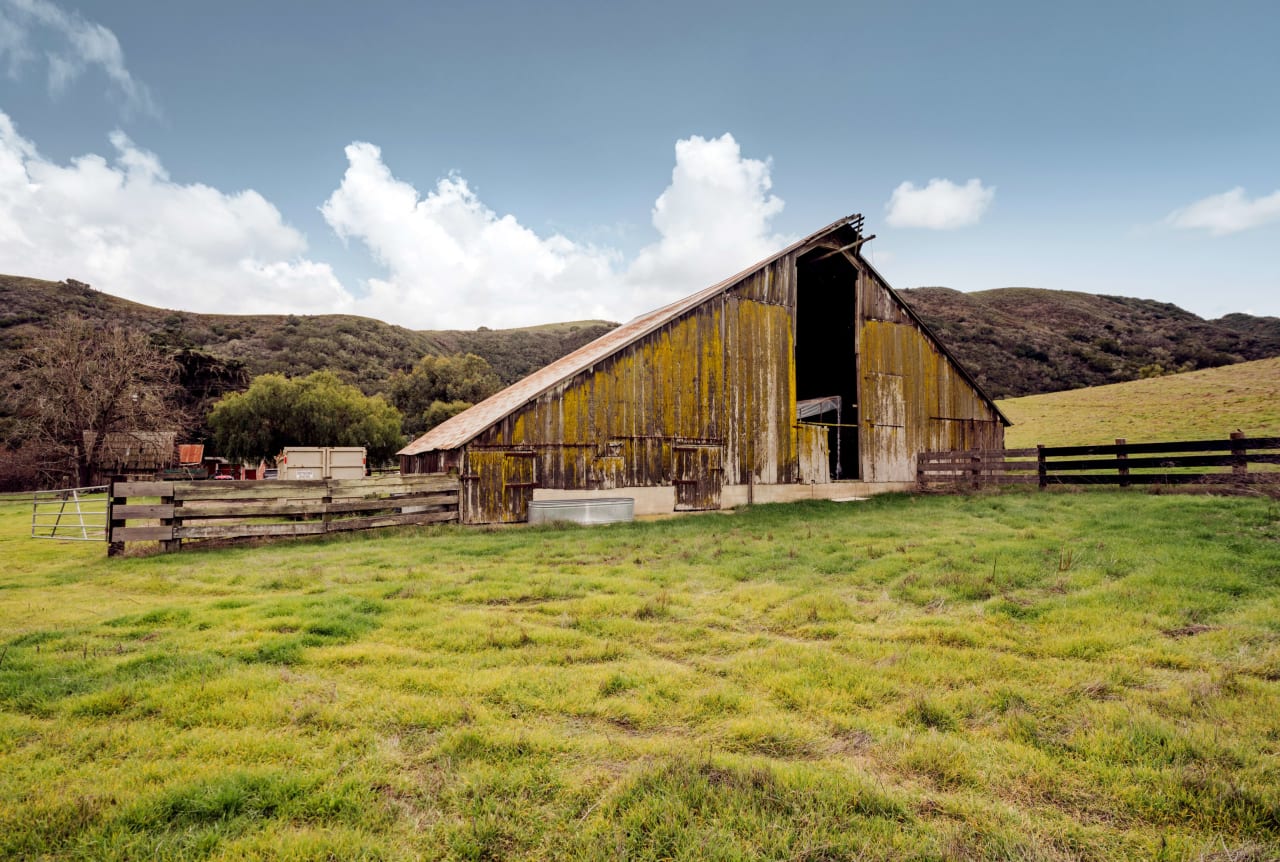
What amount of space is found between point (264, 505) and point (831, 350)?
19201 mm

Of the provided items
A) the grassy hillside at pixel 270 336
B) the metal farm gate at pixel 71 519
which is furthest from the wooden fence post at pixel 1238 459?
the grassy hillside at pixel 270 336

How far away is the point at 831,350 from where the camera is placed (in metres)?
22.9

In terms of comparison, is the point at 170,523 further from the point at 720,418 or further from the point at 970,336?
the point at 970,336

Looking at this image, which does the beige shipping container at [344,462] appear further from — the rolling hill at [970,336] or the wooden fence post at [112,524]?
the rolling hill at [970,336]

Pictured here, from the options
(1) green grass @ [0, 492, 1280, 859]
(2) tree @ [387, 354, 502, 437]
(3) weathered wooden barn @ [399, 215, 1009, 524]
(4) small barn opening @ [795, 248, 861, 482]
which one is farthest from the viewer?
(2) tree @ [387, 354, 502, 437]

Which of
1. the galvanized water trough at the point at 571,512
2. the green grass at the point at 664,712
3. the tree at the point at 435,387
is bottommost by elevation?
the green grass at the point at 664,712

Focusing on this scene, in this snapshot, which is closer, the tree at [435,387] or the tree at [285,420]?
the tree at [285,420]

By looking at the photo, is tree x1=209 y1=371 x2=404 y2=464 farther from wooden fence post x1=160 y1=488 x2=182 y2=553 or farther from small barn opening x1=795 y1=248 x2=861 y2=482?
small barn opening x1=795 y1=248 x2=861 y2=482

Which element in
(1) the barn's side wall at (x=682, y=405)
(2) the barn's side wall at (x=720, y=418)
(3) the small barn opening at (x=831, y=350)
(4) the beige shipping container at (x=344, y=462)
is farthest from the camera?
(4) the beige shipping container at (x=344, y=462)

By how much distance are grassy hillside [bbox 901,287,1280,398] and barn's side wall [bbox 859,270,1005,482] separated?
4348 cm

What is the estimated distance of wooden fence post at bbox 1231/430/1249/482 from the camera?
13.3 m

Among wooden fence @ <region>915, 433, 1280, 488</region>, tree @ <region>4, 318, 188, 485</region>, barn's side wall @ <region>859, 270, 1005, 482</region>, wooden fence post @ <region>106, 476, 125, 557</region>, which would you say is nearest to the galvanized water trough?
wooden fence post @ <region>106, 476, 125, 557</region>

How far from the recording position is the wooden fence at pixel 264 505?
1202 centimetres

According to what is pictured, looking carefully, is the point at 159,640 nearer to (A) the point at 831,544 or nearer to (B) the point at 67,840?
(B) the point at 67,840
